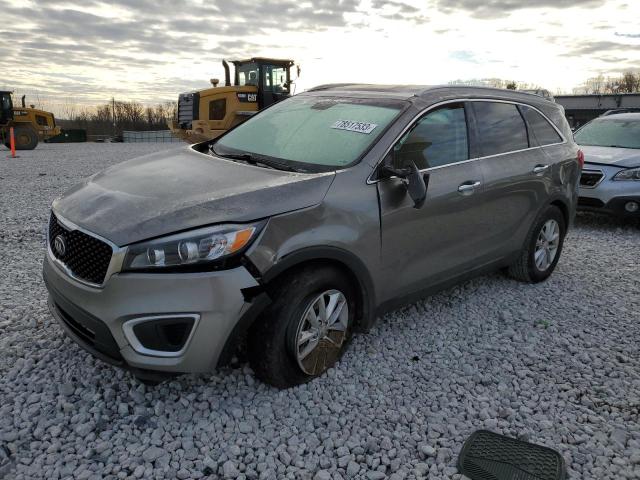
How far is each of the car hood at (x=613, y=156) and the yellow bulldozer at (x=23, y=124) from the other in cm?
2331

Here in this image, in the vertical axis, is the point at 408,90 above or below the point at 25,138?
above

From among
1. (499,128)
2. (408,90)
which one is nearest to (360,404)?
(408,90)

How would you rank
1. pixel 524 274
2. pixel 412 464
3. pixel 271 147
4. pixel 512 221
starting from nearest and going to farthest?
pixel 412 464
pixel 271 147
pixel 512 221
pixel 524 274

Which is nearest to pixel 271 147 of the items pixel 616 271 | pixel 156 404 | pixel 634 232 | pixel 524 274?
pixel 156 404

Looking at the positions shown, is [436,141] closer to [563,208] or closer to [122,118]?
[563,208]

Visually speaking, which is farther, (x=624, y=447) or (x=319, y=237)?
(x=319, y=237)

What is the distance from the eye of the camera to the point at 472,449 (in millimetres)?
2740

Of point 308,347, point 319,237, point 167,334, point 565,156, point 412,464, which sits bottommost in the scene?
point 412,464

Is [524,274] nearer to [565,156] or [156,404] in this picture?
[565,156]

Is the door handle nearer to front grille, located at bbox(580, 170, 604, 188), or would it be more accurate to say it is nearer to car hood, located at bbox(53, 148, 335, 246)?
car hood, located at bbox(53, 148, 335, 246)

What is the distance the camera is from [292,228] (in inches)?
113

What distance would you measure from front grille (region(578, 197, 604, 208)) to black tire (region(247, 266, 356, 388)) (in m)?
6.09

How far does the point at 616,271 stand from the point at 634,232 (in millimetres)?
2521

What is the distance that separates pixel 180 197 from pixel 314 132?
125cm
